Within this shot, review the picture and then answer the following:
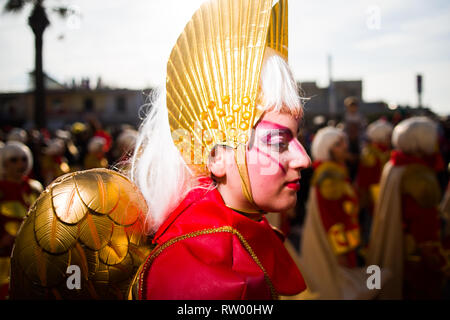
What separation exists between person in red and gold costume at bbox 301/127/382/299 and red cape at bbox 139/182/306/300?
9.78ft

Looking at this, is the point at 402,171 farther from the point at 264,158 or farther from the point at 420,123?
the point at 264,158

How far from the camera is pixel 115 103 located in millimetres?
21188

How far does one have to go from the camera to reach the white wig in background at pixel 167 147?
1247 mm

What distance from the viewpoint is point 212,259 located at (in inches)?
43.7

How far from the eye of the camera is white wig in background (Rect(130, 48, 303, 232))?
4.09 ft

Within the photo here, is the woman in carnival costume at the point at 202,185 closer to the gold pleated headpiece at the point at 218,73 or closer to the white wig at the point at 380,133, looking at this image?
the gold pleated headpiece at the point at 218,73

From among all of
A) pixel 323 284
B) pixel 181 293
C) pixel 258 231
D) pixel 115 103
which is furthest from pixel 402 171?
pixel 115 103

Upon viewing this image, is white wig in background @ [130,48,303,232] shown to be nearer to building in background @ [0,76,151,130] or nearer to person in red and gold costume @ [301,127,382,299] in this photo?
person in red and gold costume @ [301,127,382,299]

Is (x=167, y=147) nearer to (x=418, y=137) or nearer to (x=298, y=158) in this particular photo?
(x=298, y=158)

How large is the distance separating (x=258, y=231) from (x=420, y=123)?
10.4ft

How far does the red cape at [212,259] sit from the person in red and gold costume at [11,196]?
2290mm

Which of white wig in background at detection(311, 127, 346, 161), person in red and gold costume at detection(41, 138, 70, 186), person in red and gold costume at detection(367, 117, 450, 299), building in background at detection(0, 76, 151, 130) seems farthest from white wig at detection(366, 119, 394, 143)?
building in background at detection(0, 76, 151, 130)

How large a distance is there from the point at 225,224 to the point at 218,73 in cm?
50
